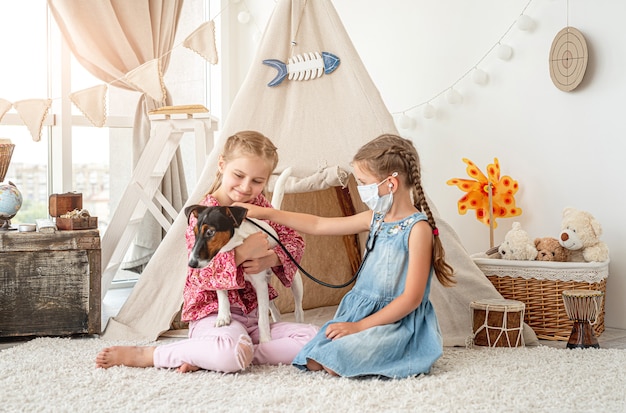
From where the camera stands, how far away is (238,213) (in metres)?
2.07

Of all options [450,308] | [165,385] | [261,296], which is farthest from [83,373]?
[450,308]

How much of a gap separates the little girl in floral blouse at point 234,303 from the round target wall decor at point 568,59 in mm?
1514

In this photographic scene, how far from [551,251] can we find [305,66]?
1.21 metres

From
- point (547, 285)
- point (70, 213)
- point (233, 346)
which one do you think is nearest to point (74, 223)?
point (70, 213)

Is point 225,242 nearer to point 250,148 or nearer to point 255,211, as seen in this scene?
point 255,211

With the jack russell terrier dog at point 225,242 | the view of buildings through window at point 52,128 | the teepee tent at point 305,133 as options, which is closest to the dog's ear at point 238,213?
the jack russell terrier dog at point 225,242

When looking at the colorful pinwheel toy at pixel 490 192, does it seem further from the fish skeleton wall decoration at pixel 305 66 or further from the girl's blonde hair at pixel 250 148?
the girl's blonde hair at pixel 250 148

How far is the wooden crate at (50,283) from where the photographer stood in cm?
267

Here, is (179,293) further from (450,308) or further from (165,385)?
(450,308)

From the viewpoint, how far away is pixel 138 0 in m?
3.90

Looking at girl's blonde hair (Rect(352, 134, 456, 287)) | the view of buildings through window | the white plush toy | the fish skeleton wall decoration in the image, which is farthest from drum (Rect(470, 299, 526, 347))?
the view of buildings through window

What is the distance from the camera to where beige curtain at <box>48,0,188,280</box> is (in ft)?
12.3

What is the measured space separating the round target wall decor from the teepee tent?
33.8 inches

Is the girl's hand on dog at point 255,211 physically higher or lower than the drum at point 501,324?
higher
